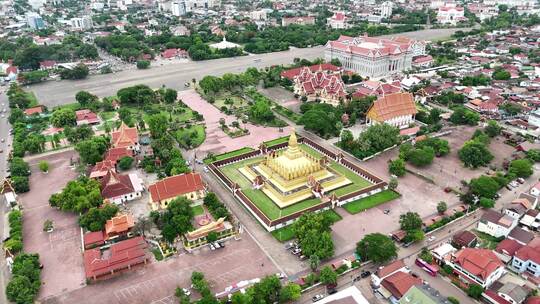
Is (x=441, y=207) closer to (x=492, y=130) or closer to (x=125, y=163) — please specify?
A: (x=492, y=130)

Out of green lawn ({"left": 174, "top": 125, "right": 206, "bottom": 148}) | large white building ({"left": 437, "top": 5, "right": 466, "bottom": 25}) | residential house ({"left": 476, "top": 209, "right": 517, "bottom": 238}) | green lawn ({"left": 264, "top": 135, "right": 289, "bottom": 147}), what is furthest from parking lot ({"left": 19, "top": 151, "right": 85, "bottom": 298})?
large white building ({"left": 437, "top": 5, "right": 466, "bottom": 25})

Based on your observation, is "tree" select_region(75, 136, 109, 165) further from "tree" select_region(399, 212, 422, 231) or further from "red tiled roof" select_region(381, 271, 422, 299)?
"red tiled roof" select_region(381, 271, 422, 299)

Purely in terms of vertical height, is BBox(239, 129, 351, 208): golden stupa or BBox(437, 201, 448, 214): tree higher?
BBox(239, 129, 351, 208): golden stupa

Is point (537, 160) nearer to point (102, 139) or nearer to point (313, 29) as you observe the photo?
point (102, 139)

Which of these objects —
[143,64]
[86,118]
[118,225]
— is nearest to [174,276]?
[118,225]

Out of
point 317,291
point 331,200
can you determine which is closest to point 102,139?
point 331,200

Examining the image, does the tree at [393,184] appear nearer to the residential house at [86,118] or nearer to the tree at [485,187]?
the tree at [485,187]

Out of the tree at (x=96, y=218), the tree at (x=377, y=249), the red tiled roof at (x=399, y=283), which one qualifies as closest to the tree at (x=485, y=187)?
the tree at (x=377, y=249)
